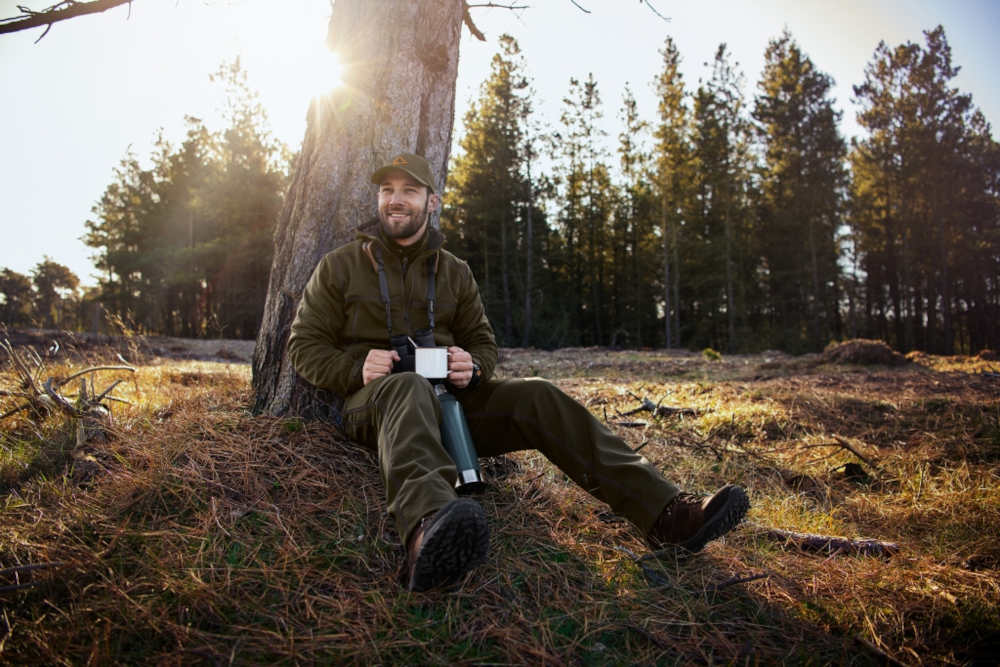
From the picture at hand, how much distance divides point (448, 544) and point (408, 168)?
81.6 inches

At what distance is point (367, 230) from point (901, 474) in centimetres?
380

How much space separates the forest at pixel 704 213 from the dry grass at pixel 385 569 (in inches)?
889

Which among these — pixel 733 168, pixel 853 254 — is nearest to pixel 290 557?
pixel 733 168

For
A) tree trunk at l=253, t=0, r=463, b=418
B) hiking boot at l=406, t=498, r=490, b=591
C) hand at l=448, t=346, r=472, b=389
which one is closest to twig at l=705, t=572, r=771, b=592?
hiking boot at l=406, t=498, r=490, b=591

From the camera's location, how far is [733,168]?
26.8 meters

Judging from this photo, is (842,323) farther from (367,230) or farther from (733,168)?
(367,230)

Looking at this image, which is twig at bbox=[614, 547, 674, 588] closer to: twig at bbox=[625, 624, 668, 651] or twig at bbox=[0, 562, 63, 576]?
twig at bbox=[625, 624, 668, 651]

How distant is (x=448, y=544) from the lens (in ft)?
5.78

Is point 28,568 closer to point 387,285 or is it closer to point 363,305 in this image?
point 363,305

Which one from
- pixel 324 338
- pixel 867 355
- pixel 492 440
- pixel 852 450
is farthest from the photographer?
pixel 867 355

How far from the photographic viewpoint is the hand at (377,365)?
2.64m

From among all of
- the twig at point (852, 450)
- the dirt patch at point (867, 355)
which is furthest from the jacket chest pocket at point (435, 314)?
the dirt patch at point (867, 355)

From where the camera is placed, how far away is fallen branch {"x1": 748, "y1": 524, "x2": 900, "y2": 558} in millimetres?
2482

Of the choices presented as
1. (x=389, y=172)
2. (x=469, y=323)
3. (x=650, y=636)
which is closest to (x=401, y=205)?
(x=389, y=172)
